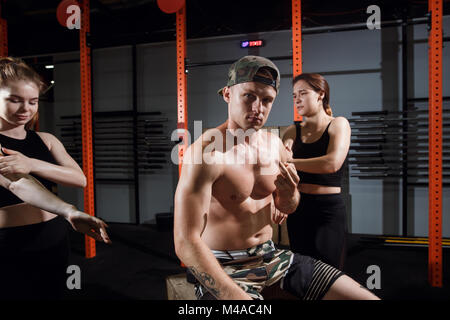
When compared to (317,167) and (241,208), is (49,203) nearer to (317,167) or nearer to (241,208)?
(241,208)

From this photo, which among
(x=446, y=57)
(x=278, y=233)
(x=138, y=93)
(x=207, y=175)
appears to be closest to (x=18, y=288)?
(x=207, y=175)

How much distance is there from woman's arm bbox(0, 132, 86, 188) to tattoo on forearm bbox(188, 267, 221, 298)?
855mm

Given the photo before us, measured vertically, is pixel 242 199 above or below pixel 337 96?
below

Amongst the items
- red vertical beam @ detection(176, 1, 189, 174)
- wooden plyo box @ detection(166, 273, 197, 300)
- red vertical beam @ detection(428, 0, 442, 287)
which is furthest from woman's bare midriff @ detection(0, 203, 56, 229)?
red vertical beam @ detection(428, 0, 442, 287)

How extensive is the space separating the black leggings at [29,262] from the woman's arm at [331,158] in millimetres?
1379

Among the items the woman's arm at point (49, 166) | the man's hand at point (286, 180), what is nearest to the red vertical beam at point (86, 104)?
the woman's arm at point (49, 166)

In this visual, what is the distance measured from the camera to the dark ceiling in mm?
3268

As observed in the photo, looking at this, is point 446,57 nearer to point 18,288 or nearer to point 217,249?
point 217,249

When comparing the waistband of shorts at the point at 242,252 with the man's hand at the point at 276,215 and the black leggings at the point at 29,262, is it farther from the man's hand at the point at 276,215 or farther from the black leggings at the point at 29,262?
the black leggings at the point at 29,262

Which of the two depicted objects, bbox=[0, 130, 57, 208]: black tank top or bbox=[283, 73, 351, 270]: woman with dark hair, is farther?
bbox=[283, 73, 351, 270]: woman with dark hair

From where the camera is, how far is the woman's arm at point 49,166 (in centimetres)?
128

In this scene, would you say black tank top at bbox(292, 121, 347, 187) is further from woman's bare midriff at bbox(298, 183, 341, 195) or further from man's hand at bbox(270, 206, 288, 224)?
man's hand at bbox(270, 206, 288, 224)

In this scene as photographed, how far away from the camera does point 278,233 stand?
305 cm

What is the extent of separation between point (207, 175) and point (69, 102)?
4.18m
